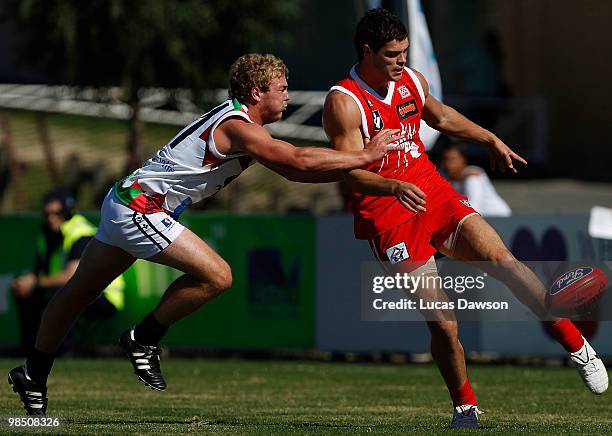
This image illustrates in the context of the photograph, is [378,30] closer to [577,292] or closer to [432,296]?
[432,296]

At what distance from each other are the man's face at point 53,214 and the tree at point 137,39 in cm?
634

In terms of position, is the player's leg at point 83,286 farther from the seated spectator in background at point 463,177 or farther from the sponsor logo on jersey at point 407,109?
the seated spectator in background at point 463,177

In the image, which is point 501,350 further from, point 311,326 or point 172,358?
point 172,358

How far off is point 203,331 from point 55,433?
7.40 m

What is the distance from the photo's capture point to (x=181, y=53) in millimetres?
21688

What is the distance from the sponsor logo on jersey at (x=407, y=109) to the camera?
8648 mm

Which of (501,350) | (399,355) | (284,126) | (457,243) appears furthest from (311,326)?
(284,126)

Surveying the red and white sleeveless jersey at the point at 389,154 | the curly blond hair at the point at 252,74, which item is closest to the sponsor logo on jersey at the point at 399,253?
the red and white sleeveless jersey at the point at 389,154

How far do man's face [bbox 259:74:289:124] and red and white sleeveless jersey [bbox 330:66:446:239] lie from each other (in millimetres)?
345

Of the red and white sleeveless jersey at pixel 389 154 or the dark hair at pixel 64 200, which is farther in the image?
the dark hair at pixel 64 200

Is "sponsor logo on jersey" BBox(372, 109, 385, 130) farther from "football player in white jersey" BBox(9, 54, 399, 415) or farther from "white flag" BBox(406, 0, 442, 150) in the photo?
"white flag" BBox(406, 0, 442, 150)

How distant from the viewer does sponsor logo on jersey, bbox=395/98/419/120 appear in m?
8.65

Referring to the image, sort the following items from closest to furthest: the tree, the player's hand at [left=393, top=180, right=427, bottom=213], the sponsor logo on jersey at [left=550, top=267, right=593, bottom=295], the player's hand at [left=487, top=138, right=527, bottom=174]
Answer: the player's hand at [left=393, top=180, right=427, bottom=213]
the sponsor logo on jersey at [left=550, top=267, right=593, bottom=295]
the player's hand at [left=487, top=138, right=527, bottom=174]
the tree

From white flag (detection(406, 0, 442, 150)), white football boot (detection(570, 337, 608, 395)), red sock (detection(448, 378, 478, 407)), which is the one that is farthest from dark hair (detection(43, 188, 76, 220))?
white football boot (detection(570, 337, 608, 395))
